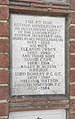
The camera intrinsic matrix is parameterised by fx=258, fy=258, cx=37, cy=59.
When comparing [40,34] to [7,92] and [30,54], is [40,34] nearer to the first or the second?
[30,54]

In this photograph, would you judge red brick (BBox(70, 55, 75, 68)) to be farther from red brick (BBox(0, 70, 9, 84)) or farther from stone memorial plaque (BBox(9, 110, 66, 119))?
red brick (BBox(0, 70, 9, 84))

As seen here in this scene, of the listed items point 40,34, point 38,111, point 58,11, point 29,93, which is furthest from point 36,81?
point 58,11

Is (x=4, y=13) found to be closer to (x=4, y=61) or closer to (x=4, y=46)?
(x=4, y=46)

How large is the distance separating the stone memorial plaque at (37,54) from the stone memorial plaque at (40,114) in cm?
16

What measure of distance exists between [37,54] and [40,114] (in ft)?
1.60

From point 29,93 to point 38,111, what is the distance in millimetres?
163

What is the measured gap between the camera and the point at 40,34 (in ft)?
6.96

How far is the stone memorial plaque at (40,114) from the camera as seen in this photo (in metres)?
2.04

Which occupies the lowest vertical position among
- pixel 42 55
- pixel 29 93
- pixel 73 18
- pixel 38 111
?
pixel 38 111

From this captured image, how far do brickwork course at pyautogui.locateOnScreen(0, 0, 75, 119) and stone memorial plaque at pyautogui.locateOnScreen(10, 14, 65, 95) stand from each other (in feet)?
0.17

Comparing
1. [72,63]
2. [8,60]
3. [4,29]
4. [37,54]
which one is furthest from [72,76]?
[4,29]

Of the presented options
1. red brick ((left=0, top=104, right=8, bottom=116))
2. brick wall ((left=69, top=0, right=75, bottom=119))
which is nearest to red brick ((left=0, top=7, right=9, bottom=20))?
brick wall ((left=69, top=0, right=75, bottom=119))

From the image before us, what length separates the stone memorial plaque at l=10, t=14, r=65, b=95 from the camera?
6.77ft

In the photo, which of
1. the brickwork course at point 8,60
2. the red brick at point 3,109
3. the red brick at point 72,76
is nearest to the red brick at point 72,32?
the brickwork course at point 8,60
